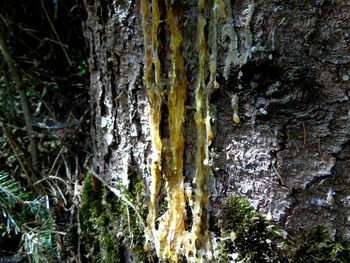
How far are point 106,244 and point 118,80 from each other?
36 centimetres

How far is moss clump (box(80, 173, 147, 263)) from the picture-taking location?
0.88 meters

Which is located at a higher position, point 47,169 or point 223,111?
point 223,111

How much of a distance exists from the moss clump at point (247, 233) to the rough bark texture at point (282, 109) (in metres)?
0.02

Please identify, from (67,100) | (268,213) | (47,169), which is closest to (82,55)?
(67,100)

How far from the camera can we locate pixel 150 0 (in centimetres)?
76

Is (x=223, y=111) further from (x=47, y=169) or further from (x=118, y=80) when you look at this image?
(x=47, y=169)

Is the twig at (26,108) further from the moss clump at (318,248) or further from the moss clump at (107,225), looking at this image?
the moss clump at (318,248)

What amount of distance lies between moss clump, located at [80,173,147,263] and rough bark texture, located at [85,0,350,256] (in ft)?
0.60

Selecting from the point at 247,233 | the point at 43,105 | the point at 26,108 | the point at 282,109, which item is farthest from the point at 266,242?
the point at 43,105

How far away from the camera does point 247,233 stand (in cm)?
76

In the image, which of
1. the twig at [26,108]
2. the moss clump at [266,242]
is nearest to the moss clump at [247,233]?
the moss clump at [266,242]

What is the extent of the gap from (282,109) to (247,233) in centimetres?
23

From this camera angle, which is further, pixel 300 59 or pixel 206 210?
pixel 206 210

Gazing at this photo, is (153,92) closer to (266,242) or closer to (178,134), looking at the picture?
(178,134)
